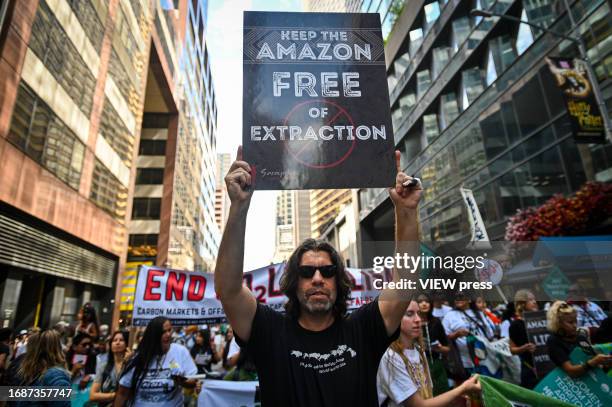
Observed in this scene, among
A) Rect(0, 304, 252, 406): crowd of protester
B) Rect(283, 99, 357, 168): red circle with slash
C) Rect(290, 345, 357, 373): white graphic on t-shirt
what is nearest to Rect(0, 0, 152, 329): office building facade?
Rect(0, 304, 252, 406): crowd of protester

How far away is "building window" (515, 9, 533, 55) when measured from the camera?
1584 cm

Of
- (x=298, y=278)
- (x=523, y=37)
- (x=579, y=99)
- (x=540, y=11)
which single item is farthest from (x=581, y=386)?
(x=523, y=37)

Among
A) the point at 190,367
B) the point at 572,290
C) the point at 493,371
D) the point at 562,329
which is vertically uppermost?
the point at 572,290

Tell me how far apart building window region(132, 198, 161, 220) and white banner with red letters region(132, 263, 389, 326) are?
29566 millimetres

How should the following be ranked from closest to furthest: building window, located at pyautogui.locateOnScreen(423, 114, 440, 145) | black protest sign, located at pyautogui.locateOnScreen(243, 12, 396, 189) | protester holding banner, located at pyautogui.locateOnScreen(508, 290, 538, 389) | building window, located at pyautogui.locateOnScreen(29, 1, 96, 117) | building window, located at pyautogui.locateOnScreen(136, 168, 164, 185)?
black protest sign, located at pyautogui.locateOnScreen(243, 12, 396, 189), protester holding banner, located at pyautogui.locateOnScreen(508, 290, 538, 389), building window, located at pyautogui.locateOnScreen(29, 1, 96, 117), building window, located at pyautogui.locateOnScreen(423, 114, 440, 145), building window, located at pyautogui.locateOnScreen(136, 168, 164, 185)

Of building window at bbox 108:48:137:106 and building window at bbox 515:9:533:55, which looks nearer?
building window at bbox 515:9:533:55

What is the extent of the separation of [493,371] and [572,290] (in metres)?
1.95

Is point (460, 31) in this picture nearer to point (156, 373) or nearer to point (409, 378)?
point (409, 378)

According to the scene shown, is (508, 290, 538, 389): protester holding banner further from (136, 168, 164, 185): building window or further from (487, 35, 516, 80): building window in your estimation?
(136, 168, 164, 185): building window

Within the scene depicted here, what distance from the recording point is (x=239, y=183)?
2.17m

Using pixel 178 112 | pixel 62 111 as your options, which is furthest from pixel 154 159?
pixel 62 111

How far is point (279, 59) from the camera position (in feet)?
9.28

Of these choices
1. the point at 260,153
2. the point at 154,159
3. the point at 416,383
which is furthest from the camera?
the point at 154,159

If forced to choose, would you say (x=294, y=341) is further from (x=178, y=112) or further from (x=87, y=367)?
(x=178, y=112)
